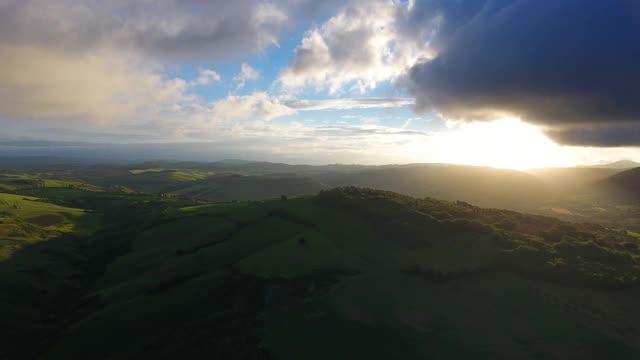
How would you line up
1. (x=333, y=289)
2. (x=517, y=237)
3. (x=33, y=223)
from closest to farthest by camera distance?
(x=333, y=289)
(x=517, y=237)
(x=33, y=223)

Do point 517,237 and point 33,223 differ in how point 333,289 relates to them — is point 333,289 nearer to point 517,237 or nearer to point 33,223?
point 517,237

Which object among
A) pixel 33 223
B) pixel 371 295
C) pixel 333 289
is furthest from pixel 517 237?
pixel 33 223

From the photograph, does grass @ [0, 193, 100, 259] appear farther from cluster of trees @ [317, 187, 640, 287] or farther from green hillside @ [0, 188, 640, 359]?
cluster of trees @ [317, 187, 640, 287]

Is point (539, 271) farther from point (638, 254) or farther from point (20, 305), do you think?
point (20, 305)

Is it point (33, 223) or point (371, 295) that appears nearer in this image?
point (371, 295)

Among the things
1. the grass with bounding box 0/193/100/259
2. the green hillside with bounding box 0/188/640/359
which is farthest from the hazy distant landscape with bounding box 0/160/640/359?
the grass with bounding box 0/193/100/259

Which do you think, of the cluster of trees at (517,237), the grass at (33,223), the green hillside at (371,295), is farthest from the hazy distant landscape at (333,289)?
the grass at (33,223)

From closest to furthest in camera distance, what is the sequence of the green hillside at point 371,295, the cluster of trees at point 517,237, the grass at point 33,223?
the green hillside at point 371,295 < the cluster of trees at point 517,237 < the grass at point 33,223

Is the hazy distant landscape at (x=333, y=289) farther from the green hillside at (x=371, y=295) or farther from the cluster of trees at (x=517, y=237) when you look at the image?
the cluster of trees at (x=517, y=237)
